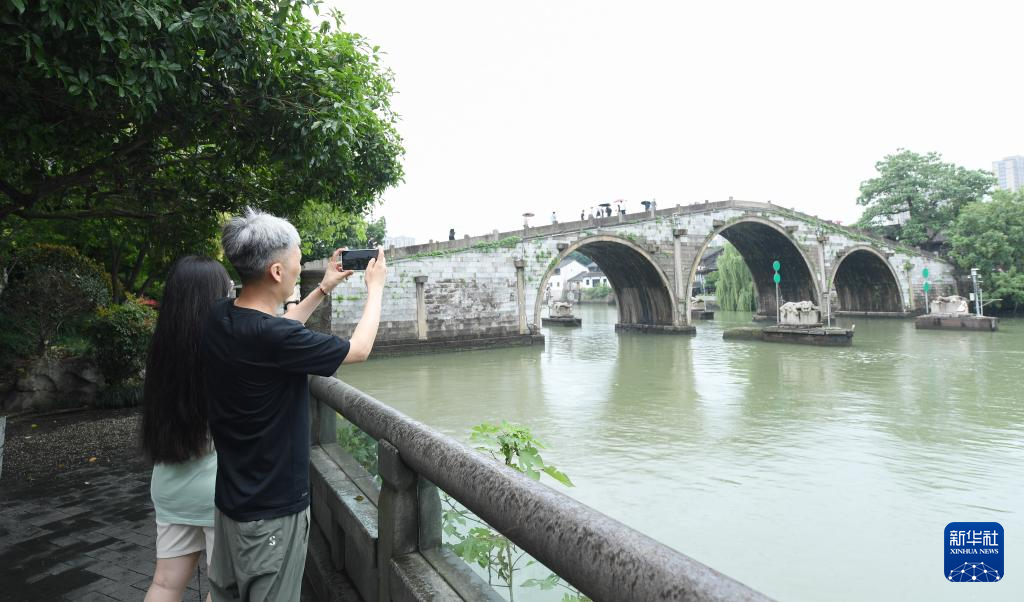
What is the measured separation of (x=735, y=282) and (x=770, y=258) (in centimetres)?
657

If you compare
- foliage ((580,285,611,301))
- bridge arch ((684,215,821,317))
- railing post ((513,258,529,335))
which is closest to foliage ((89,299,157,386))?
railing post ((513,258,529,335))

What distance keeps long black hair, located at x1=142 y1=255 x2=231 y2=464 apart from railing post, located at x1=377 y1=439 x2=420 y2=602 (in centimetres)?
58

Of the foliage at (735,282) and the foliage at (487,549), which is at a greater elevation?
the foliage at (735,282)

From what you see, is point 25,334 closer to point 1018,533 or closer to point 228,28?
point 228,28

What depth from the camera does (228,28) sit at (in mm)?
3945

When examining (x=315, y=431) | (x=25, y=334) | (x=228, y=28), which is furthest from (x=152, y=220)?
(x=315, y=431)

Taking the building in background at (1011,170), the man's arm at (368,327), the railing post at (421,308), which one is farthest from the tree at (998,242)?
the building in background at (1011,170)

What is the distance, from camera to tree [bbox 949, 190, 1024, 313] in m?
27.4

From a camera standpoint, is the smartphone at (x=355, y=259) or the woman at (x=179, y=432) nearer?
the woman at (x=179, y=432)

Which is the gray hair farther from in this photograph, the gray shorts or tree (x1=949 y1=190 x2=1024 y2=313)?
tree (x1=949 y1=190 x2=1024 y2=313)

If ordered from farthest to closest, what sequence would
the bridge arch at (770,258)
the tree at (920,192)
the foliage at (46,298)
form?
1. the tree at (920,192)
2. the bridge arch at (770,258)
3. the foliage at (46,298)

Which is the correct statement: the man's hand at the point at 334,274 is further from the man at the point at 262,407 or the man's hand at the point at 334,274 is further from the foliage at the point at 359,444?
the foliage at the point at 359,444

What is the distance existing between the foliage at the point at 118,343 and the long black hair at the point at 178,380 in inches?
264

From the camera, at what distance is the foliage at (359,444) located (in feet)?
7.88
